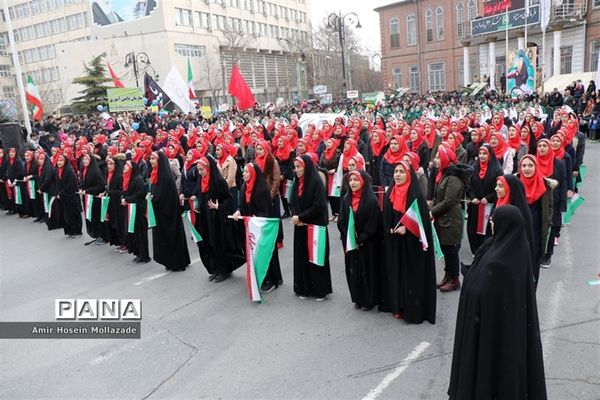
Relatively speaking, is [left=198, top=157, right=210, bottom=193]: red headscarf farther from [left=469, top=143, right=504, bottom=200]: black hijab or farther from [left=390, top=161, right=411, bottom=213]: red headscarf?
[left=469, top=143, right=504, bottom=200]: black hijab

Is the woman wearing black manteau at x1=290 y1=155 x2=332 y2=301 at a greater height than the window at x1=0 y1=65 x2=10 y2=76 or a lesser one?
lesser

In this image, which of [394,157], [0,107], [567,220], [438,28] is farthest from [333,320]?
[438,28]

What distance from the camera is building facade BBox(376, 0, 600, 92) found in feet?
96.0

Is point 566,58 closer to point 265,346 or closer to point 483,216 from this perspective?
point 483,216

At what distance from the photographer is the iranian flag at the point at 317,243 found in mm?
5352

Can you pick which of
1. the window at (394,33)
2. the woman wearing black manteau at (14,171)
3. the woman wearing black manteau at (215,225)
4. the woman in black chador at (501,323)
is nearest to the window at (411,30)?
the window at (394,33)

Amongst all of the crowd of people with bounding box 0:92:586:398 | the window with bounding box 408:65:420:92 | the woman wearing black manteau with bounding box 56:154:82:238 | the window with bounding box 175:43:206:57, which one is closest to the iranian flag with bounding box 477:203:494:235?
the crowd of people with bounding box 0:92:586:398

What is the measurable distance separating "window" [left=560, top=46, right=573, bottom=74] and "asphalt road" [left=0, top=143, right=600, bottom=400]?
94.2ft

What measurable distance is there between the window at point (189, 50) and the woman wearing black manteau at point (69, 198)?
137 feet

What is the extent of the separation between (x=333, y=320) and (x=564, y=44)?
32220 mm

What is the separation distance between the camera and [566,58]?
30.9 m

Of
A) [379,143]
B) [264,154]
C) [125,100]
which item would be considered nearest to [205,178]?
[264,154]

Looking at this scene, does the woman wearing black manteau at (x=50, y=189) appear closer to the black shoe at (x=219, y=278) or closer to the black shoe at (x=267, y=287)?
the black shoe at (x=219, y=278)

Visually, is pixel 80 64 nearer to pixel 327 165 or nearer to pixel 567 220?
pixel 327 165
